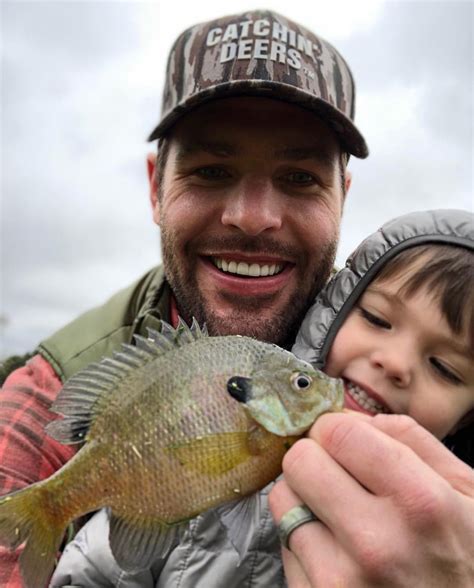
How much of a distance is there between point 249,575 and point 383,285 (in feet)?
5.12

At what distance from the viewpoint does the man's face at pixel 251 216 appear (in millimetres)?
3408

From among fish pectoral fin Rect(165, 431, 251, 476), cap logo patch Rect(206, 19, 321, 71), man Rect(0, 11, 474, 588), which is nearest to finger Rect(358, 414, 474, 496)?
fish pectoral fin Rect(165, 431, 251, 476)

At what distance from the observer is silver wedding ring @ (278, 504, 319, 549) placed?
5.89 ft

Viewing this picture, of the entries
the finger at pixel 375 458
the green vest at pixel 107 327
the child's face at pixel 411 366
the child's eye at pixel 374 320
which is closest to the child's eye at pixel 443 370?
the child's face at pixel 411 366

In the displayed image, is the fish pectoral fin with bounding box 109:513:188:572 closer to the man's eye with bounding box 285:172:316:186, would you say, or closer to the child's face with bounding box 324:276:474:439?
the child's face with bounding box 324:276:474:439

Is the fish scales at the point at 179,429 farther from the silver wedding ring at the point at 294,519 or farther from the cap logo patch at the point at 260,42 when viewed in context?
the cap logo patch at the point at 260,42

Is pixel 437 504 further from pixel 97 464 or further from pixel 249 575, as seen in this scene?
pixel 249 575

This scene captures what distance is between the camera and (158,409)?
1.92m

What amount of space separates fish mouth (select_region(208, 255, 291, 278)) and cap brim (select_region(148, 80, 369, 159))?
965 mm

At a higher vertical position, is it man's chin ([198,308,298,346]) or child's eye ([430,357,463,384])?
child's eye ([430,357,463,384])

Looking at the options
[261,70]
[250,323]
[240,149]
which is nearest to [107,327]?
[250,323]

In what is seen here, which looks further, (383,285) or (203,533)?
(383,285)

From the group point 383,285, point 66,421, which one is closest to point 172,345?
point 66,421

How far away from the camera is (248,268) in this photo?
11.3ft
